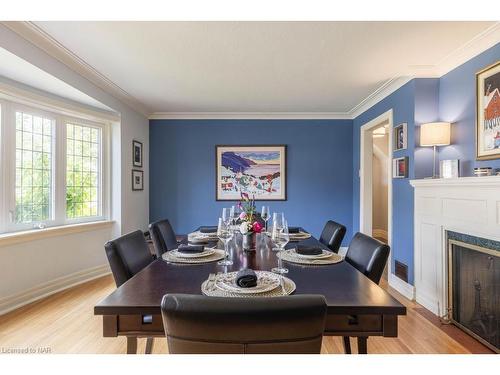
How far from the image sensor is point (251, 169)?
14.8 ft

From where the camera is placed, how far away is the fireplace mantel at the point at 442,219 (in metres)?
1.95

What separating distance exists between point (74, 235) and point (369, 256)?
318cm

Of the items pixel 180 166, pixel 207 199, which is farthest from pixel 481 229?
pixel 180 166

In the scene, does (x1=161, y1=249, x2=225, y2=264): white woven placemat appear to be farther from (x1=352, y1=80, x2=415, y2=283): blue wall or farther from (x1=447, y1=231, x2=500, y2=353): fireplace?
(x1=352, y1=80, x2=415, y2=283): blue wall

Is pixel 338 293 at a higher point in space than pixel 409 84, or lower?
lower

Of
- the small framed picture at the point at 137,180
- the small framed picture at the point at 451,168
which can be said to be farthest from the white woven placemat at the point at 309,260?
the small framed picture at the point at 137,180

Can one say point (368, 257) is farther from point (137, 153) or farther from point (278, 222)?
point (137, 153)

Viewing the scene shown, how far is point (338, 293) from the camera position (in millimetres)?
1103

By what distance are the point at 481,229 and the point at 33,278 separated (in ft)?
12.8

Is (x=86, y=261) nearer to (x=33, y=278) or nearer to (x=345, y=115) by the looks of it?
(x=33, y=278)

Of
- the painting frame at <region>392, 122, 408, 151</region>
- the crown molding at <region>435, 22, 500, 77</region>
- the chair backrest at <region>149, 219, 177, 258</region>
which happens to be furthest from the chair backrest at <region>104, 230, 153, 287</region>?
Answer: the crown molding at <region>435, 22, 500, 77</region>

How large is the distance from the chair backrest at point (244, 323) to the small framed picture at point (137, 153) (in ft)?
12.3

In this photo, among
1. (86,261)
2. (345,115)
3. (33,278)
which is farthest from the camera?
(345,115)
